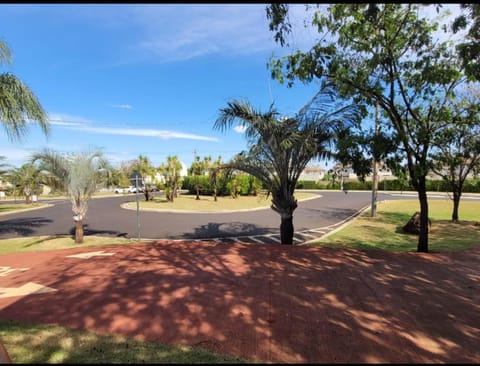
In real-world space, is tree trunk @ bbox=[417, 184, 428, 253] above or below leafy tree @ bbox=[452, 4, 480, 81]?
below

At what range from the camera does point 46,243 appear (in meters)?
10.4

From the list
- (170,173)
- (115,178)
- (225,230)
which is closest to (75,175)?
(115,178)

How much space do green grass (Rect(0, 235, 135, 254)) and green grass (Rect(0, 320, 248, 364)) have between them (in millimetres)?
7311

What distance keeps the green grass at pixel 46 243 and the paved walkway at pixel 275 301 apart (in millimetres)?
2765

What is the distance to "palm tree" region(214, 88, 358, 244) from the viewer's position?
326 inches

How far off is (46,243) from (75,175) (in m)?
2.61

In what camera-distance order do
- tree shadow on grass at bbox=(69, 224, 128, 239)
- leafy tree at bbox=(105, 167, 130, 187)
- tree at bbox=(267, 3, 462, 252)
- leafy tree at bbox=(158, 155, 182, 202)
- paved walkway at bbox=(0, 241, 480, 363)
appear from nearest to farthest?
paved walkway at bbox=(0, 241, 480, 363) < tree at bbox=(267, 3, 462, 252) < leafy tree at bbox=(105, 167, 130, 187) < tree shadow on grass at bbox=(69, 224, 128, 239) < leafy tree at bbox=(158, 155, 182, 202)

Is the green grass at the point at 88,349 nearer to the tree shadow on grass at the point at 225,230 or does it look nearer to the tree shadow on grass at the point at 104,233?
the tree shadow on grass at the point at 225,230

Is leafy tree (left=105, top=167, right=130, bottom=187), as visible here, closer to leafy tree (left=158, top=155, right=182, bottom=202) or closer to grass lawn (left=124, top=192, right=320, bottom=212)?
grass lawn (left=124, top=192, right=320, bottom=212)

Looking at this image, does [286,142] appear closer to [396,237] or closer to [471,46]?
[471,46]

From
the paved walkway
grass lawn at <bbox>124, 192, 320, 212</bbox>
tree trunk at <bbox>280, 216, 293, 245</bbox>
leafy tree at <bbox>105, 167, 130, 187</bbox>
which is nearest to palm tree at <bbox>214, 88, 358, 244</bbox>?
tree trunk at <bbox>280, 216, 293, 245</bbox>

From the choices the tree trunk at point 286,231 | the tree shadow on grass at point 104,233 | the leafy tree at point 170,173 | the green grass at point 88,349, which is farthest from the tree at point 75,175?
the leafy tree at point 170,173

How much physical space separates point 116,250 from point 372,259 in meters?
6.74

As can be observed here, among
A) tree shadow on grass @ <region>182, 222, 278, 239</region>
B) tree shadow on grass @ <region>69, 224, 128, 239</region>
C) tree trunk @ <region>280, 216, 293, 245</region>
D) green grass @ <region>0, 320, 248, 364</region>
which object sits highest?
tree trunk @ <region>280, 216, 293, 245</region>
